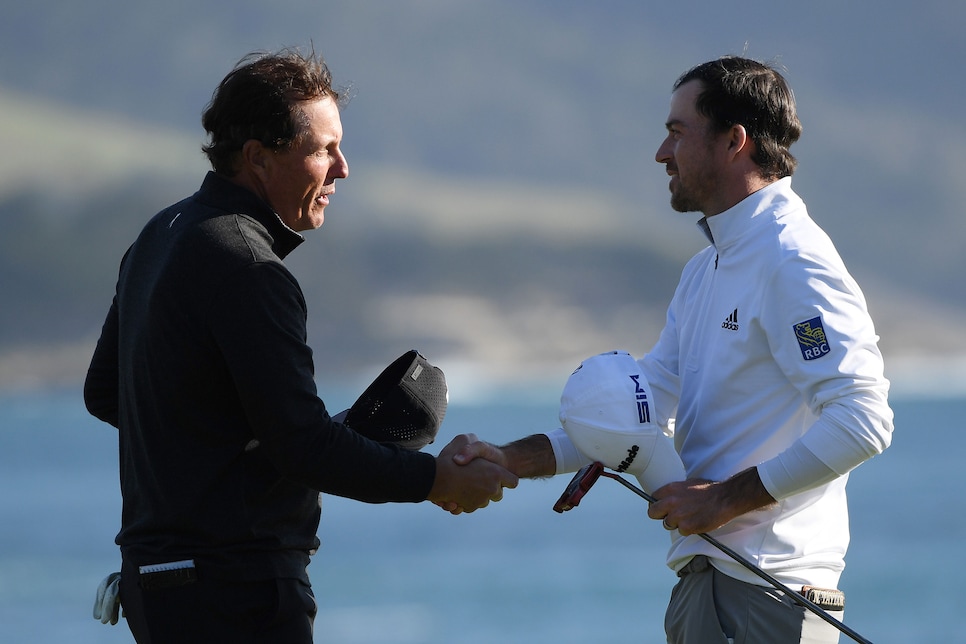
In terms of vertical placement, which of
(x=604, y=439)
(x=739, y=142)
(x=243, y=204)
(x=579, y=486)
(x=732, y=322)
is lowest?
(x=579, y=486)

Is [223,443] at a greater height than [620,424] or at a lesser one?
lesser

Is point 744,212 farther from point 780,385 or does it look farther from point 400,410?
point 400,410

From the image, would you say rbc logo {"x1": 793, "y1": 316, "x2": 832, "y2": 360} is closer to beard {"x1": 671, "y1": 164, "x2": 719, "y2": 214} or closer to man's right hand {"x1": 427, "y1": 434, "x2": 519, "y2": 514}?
beard {"x1": 671, "y1": 164, "x2": 719, "y2": 214}

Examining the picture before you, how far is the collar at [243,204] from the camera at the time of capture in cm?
336

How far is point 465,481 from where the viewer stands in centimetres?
354

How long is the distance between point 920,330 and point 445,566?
99529 millimetres

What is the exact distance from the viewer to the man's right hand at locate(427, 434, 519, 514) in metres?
3.46

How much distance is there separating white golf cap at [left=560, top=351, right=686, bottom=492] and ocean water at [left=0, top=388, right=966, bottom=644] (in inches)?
426

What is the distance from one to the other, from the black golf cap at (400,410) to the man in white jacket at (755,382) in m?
0.16

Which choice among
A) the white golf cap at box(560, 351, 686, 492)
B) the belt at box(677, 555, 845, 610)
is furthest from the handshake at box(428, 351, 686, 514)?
the belt at box(677, 555, 845, 610)

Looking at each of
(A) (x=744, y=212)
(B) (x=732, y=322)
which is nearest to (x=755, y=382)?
(B) (x=732, y=322)

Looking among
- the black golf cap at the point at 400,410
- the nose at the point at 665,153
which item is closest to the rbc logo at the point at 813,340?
the nose at the point at 665,153

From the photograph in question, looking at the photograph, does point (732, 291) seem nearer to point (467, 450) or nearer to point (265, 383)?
point (467, 450)

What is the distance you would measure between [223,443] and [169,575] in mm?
342
